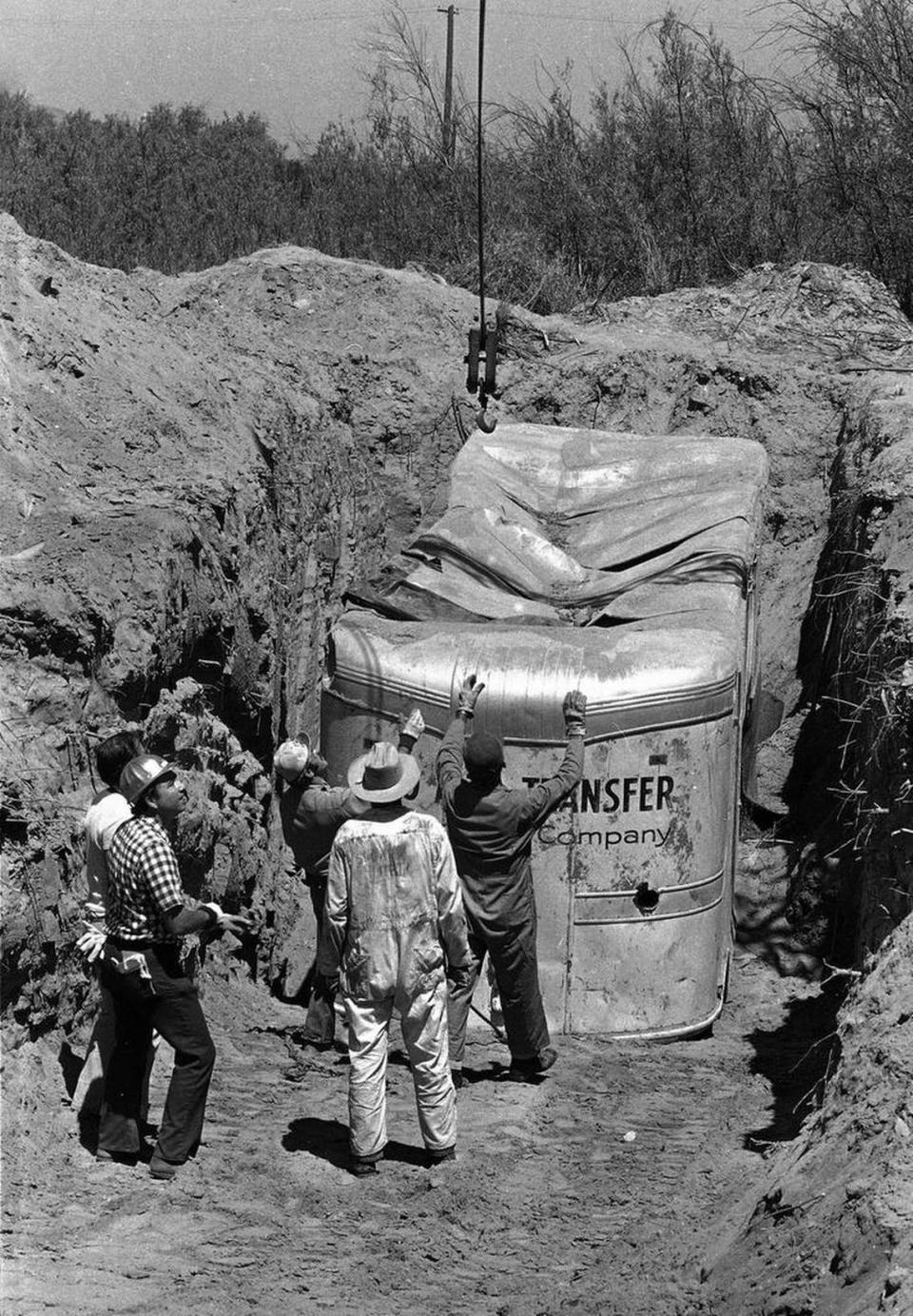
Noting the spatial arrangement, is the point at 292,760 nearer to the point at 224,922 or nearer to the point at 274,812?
the point at 224,922

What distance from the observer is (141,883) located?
209 inches

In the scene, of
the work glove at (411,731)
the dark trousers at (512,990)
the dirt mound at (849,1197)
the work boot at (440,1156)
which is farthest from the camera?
the work glove at (411,731)

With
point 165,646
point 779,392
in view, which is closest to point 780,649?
point 779,392

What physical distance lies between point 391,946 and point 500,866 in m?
0.93

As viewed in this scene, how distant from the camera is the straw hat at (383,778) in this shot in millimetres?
5762

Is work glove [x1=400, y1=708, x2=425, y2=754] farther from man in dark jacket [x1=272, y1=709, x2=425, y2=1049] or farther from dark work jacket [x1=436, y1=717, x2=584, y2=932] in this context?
dark work jacket [x1=436, y1=717, x2=584, y2=932]

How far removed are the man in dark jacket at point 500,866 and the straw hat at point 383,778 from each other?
0.57 metres

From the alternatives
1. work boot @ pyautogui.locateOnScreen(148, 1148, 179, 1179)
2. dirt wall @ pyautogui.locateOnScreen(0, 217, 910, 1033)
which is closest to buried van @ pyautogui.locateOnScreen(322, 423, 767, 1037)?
dirt wall @ pyautogui.locateOnScreen(0, 217, 910, 1033)

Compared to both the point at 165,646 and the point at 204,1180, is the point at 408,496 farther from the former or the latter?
the point at 204,1180

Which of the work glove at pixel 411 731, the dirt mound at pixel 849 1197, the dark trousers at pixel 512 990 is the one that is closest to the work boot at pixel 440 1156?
the dark trousers at pixel 512 990

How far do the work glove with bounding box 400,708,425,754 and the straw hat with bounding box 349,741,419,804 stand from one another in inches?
43.3

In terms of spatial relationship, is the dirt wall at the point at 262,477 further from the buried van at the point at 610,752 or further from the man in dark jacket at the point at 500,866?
the man in dark jacket at the point at 500,866

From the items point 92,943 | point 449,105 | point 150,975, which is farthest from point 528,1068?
point 449,105

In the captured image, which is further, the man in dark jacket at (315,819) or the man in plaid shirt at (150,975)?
the man in dark jacket at (315,819)
